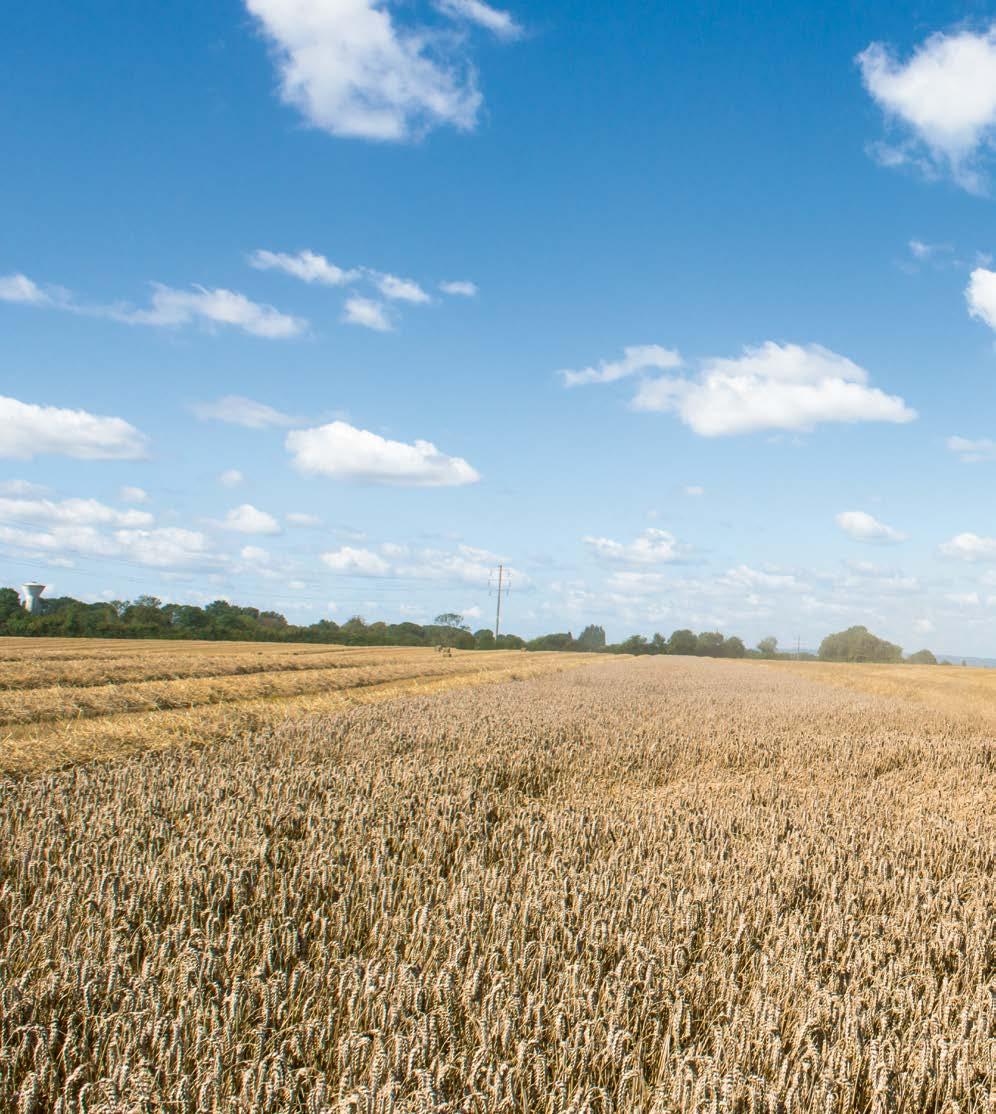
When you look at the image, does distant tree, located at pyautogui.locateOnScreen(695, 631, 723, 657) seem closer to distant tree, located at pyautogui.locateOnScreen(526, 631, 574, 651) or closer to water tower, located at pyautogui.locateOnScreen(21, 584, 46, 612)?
distant tree, located at pyautogui.locateOnScreen(526, 631, 574, 651)

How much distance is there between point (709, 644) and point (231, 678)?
117357 mm

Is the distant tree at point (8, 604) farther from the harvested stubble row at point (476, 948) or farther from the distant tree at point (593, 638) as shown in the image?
the distant tree at point (593, 638)

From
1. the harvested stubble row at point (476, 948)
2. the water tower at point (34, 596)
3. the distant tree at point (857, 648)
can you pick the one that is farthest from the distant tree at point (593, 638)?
the harvested stubble row at point (476, 948)

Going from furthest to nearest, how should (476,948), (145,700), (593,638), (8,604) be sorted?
(593,638) → (8,604) → (145,700) → (476,948)

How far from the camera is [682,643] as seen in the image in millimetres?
125938

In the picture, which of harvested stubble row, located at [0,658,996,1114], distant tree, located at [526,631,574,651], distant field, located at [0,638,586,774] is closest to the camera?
harvested stubble row, located at [0,658,996,1114]

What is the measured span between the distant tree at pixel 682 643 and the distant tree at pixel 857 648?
793 inches

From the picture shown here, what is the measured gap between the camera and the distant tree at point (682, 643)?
125 metres

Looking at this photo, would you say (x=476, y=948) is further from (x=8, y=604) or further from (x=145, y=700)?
(x=8, y=604)

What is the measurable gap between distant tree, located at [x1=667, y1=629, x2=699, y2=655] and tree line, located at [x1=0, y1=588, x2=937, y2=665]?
0.16 m

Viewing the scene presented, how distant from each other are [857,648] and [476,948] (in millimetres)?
133172

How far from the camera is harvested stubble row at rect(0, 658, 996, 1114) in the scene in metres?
2.38

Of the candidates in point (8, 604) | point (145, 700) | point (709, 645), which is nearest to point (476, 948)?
point (145, 700)

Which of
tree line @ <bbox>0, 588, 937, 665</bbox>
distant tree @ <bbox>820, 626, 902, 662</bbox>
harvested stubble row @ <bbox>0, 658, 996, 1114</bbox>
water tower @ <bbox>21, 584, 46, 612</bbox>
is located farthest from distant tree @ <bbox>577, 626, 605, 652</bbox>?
harvested stubble row @ <bbox>0, 658, 996, 1114</bbox>
